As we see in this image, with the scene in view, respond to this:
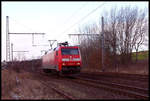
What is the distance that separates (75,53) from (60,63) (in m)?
1.89

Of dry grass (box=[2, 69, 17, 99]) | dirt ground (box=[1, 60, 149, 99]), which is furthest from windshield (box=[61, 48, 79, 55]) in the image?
dry grass (box=[2, 69, 17, 99])

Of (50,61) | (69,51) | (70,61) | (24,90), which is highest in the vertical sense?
(69,51)

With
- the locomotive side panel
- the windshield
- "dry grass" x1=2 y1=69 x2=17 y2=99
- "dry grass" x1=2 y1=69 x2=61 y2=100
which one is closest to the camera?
"dry grass" x1=2 y1=69 x2=61 y2=100

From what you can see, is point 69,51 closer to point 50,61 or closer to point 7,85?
point 50,61

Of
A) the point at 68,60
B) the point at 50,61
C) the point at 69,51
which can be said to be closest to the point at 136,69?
the point at 50,61

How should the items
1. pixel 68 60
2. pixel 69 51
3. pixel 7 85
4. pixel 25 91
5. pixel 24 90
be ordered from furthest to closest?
pixel 69 51
pixel 68 60
pixel 7 85
pixel 24 90
pixel 25 91

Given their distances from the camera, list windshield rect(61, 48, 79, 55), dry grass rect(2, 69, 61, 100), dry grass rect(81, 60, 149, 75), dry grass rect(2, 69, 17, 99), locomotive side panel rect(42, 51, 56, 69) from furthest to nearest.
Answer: dry grass rect(81, 60, 149, 75) < locomotive side panel rect(42, 51, 56, 69) < windshield rect(61, 48, 79, 55) < dry grass rect(2, 69, 17, 99) < dry grass rect(2, 69, 61, 100)

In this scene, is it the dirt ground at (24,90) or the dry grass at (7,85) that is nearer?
the dirt ground at (24,90)

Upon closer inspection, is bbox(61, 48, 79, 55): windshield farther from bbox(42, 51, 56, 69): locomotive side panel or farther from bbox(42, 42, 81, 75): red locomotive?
bbox(42, 51, 56, 69): locomotive side panel

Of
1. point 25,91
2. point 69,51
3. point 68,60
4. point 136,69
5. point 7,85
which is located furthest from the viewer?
point 136,69

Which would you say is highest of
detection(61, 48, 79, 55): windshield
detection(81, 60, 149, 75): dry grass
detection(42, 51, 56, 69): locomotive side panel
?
detection(61, 48, 79, 55): windshield

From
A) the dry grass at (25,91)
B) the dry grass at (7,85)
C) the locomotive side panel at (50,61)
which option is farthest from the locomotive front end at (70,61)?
the dry grass at (25,91)

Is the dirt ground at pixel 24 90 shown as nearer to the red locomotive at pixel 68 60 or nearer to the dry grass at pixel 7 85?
the dry grass at pixel 7 85

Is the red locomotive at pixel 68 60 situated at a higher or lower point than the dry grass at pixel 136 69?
higher
